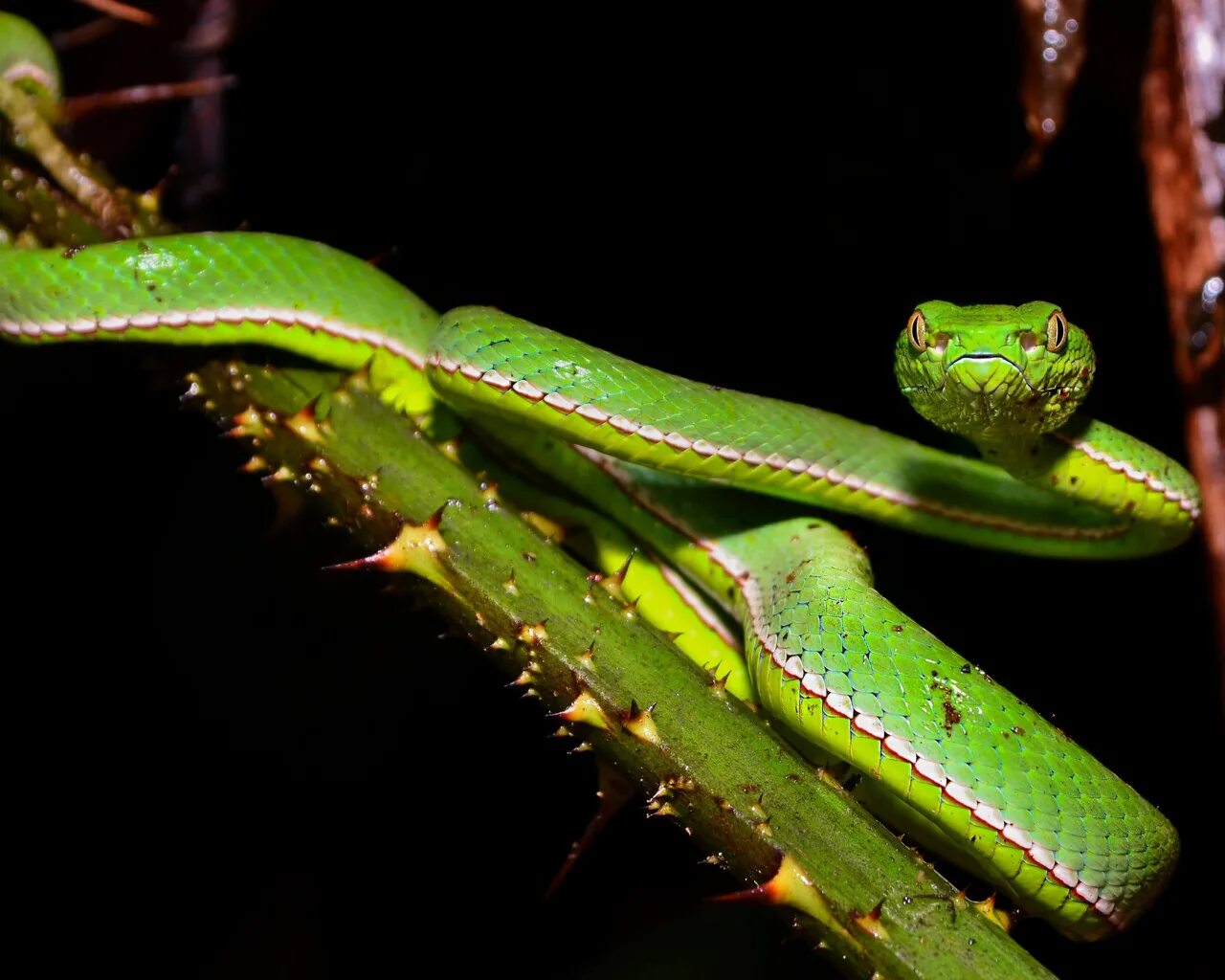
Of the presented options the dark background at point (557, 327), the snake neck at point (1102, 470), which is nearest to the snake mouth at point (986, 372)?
the snake neck at point (1102, 470)

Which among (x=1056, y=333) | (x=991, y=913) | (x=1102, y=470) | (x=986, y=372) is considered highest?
(x=1056, y=333)

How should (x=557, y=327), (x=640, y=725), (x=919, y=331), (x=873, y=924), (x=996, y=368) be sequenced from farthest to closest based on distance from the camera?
(x=557, y=327) < (x=919, y=331) < (x=996, y=368) < (x=640, y=725) < (x=873, y=924)

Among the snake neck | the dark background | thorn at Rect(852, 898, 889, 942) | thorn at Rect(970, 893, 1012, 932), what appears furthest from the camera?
the dark background

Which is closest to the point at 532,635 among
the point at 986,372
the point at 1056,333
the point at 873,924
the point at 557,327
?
the point at 873,924

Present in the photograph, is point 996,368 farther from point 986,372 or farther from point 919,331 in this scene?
point 919,331

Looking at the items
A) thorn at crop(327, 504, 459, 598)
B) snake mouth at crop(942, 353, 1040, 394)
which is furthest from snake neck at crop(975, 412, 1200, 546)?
thorn at crop(327, 504, 459, 598)

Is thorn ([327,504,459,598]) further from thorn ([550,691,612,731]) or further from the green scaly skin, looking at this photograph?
the green scaly skin

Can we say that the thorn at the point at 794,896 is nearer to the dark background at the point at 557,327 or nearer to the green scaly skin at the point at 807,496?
the green scaly skin at the point at 807,496

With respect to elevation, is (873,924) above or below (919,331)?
below
